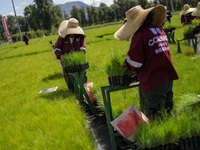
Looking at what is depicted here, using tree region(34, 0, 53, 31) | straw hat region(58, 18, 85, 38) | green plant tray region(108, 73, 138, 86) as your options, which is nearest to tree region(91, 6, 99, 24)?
tree region(34, 0, 53, 31)

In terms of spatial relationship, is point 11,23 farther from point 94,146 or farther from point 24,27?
point 94,146

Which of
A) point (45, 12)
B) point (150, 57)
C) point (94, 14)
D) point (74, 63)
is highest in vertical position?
point (45, 12)

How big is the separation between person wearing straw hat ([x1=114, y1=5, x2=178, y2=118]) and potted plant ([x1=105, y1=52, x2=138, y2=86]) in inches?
5.4

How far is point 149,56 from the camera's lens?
2.46 m

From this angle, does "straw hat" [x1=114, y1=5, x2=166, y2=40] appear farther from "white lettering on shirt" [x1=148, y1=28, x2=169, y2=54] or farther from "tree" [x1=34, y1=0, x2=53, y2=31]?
"tree" [x1=34, y1=0, x2=53, y2=31]

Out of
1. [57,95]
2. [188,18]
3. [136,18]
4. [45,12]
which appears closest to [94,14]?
[45,12]

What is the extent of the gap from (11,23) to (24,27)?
642 cm

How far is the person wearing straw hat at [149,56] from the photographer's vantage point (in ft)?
7.98

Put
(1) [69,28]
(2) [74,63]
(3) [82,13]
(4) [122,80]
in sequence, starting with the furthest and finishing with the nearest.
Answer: (3) [82,13] → (1) [69,28] → (2) [74,63] → (4) [122,80]

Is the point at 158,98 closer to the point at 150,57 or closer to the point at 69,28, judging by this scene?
the point at 150,57

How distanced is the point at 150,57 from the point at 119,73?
403 mm

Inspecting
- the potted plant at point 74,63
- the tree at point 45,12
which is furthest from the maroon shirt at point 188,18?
the tree at point 45,12

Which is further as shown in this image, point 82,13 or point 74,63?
point 82,13

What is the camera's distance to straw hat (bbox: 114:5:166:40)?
246 cm
